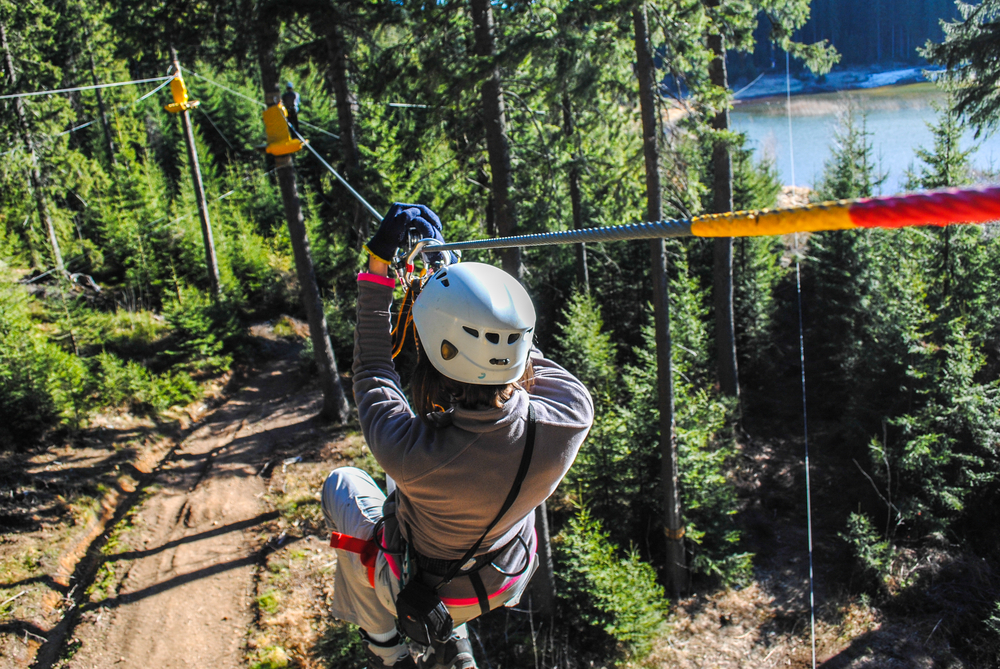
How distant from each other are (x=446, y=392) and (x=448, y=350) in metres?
0.16

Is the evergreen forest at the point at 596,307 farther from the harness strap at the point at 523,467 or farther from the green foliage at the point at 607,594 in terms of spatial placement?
the harness strap at the point at 523,467

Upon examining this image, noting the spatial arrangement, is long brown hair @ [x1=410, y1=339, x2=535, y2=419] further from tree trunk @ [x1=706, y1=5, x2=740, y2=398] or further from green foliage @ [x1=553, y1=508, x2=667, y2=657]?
tree trunk @ [x1=706, y1=5, x2=740, y2=398]

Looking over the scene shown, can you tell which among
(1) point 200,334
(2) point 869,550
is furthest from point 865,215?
(1) point 200,334

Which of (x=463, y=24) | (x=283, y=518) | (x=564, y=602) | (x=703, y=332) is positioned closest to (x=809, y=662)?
(x=564, y=602)

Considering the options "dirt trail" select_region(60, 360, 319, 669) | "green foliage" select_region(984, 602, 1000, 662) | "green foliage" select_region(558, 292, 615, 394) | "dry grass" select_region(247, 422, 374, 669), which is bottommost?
"green foliage" select_region(984, 602, 1000, 662)

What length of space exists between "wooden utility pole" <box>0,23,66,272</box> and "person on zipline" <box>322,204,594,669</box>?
1771cm

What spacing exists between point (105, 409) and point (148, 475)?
7.39ft

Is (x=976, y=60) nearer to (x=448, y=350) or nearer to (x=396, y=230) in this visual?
(x=396, y=230)

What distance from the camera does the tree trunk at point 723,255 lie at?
12.1m

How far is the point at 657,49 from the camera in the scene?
805 cm

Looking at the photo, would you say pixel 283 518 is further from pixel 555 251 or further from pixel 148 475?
pixel 555 251

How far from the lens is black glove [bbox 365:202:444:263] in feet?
7.36

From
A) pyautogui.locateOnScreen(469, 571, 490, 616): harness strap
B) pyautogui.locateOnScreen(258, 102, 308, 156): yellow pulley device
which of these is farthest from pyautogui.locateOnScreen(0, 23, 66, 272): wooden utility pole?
pyautogui.locateOnScreen(469, 571, 490, 616): harness strap

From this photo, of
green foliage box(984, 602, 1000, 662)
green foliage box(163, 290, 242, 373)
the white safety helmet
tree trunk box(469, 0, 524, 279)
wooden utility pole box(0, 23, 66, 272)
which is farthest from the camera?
wooden utility pole box(0, 23, 66, 272)
